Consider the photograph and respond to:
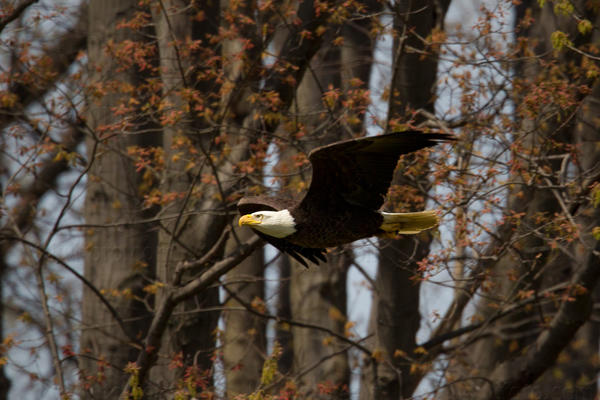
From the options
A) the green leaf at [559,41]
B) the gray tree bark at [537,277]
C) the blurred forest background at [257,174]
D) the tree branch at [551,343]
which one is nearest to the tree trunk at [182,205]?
the blurred forest background at [257,174]

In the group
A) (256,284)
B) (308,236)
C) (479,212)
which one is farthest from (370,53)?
(308,236)

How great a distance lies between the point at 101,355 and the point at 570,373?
7325 millimetres

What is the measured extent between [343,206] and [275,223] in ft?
1.48

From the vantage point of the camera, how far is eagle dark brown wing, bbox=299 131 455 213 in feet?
16.8

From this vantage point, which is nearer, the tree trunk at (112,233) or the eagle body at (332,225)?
the eagle body at (332,225)

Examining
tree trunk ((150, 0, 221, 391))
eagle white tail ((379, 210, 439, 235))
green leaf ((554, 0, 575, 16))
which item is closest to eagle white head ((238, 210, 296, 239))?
eagle white tail ((379, 210, 439, 235))

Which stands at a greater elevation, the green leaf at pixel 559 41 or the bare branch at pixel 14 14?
the bare branch at pixel 14 14

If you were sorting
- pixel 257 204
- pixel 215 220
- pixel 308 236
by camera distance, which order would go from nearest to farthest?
1. pixel 308 236
2. pixel 257 204
3. pixel 215 220

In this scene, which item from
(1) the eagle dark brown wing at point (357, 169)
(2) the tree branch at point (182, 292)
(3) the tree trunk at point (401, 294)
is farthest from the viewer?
(3) the tree trunk at point (401, 294)

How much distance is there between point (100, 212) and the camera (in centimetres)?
841

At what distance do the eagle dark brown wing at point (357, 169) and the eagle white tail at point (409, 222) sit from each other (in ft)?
0.56

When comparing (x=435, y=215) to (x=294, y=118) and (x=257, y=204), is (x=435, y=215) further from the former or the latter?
(x=294, y=118)

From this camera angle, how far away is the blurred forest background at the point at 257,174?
6477 millimetres

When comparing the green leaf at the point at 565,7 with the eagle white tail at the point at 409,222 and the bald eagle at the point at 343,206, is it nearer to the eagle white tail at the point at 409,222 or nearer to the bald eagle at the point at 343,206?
the bald eagle at the point at 343,206
